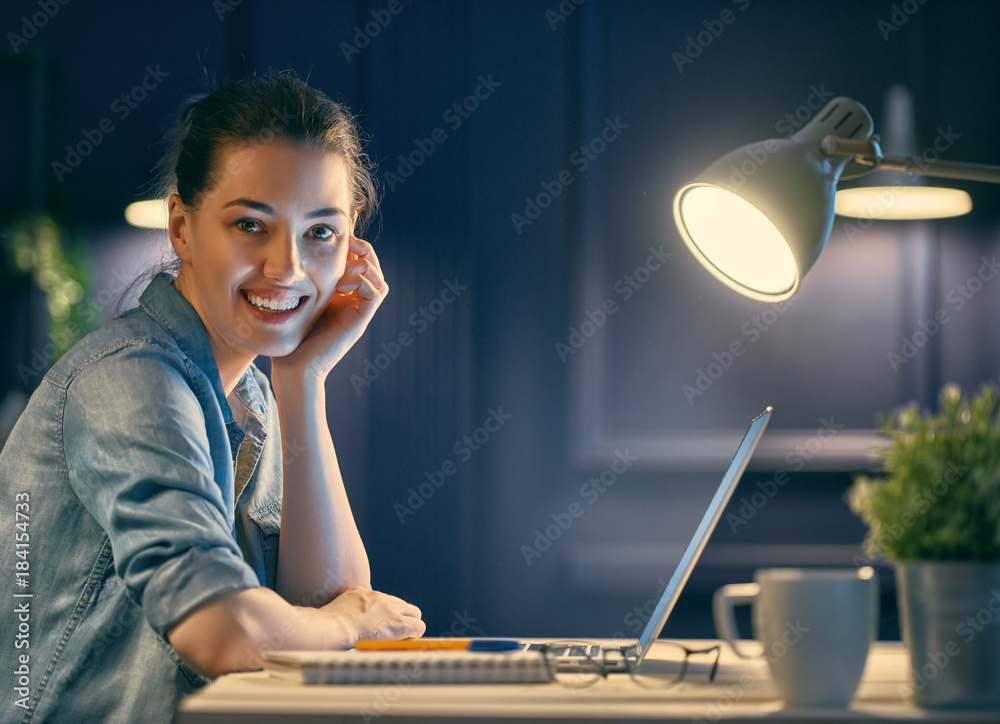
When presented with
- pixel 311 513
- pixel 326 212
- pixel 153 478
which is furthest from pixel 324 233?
pixel 153 478

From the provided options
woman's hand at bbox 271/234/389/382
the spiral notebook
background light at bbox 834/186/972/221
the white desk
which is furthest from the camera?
background light at bbox 834/186/972/221

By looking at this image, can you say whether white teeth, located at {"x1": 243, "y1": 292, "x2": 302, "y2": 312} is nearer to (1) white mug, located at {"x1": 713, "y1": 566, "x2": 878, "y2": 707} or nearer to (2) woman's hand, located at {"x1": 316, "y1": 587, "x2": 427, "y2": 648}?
(2) woman's hand, located at {"x1": 316, "y1": 587, "x2": 427, "y2": 648}

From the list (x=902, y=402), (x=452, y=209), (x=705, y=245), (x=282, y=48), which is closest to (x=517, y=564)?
(x=452, y=209)

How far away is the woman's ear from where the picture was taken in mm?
1407

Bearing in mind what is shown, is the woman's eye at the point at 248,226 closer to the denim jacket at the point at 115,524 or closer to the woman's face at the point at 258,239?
the woman's face at the point at 258,239

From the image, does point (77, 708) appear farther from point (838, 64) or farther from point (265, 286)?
point (838, 64)

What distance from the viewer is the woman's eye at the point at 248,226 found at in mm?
1325

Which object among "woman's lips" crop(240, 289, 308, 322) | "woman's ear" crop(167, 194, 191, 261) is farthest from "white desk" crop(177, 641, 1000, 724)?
"woman's ear" crop(167, 194, 191, 261)

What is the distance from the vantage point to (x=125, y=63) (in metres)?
2.32

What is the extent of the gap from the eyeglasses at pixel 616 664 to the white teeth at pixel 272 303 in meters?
0.65

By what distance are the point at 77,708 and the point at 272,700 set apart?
494mm

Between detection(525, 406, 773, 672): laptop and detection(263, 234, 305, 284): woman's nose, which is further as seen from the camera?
detection(263, 234, 305, 284): woman's nose

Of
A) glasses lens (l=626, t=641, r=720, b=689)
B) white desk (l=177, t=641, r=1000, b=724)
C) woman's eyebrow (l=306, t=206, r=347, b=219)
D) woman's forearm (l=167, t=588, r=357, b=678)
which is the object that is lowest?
glasses lens (l=626, t=641, r=720, b=689)

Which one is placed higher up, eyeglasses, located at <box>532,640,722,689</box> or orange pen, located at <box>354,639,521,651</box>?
orange pen, located at <box>354,639,521,651</box>
